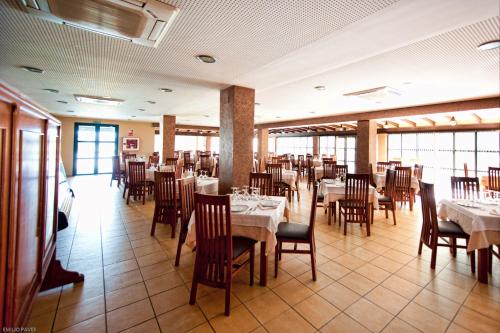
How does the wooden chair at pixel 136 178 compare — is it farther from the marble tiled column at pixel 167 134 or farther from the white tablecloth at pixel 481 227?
the white tablecloth at pixel 481 227

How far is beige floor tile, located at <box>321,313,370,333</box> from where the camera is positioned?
181 cm

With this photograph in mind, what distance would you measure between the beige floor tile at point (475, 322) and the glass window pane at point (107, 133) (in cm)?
1278

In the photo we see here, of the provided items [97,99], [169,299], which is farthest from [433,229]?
[97,99]

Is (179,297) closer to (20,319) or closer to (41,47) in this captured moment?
(20,319)

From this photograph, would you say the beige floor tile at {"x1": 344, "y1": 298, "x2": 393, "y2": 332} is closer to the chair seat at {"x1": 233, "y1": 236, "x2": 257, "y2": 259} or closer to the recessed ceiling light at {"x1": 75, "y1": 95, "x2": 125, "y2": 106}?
the chair seat at {"x1": 233, "y1": 236, "x2": 257, "y2": 259}

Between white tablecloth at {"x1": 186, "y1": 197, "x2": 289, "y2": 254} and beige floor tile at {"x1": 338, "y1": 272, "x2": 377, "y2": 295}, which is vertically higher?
white tablecloth at {"x1": 186, "y1": 197, "x2": 289, "y2": 254}

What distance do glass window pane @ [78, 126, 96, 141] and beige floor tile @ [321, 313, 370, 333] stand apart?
40.2 feet

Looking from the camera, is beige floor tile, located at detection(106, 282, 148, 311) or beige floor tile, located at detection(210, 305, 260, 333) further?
beige floor tile, located at detection(106, 282, 148, 311)

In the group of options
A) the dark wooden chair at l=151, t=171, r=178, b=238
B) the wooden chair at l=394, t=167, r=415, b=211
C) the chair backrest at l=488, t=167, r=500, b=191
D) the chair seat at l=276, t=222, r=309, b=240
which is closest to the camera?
the chair seat at l=276, t=222, r=309, b=240

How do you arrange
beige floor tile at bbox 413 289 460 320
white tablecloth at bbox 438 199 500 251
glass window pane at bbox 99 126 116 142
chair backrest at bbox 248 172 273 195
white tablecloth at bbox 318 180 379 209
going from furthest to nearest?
glass window pane at bbox 99 126 116 142 → white tablecloth at bbox 318 180 379 209 → chair backrest at bbox 248 172 273 195 → white tablecloth at bbox 438 199 500 251 → beige floor tile at bbox 413 289 460 320

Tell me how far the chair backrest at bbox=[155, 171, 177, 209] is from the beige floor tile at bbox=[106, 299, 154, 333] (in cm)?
184

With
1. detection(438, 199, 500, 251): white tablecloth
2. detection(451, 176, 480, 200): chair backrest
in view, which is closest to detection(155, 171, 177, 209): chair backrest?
detection(438, 199, 500, 251): white tablecloth

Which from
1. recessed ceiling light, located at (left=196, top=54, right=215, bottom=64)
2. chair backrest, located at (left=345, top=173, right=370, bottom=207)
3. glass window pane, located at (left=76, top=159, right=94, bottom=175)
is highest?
recessed ceiling light, located at (left=196, top=54, right=215, bottom=64)

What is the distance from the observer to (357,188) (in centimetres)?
389
